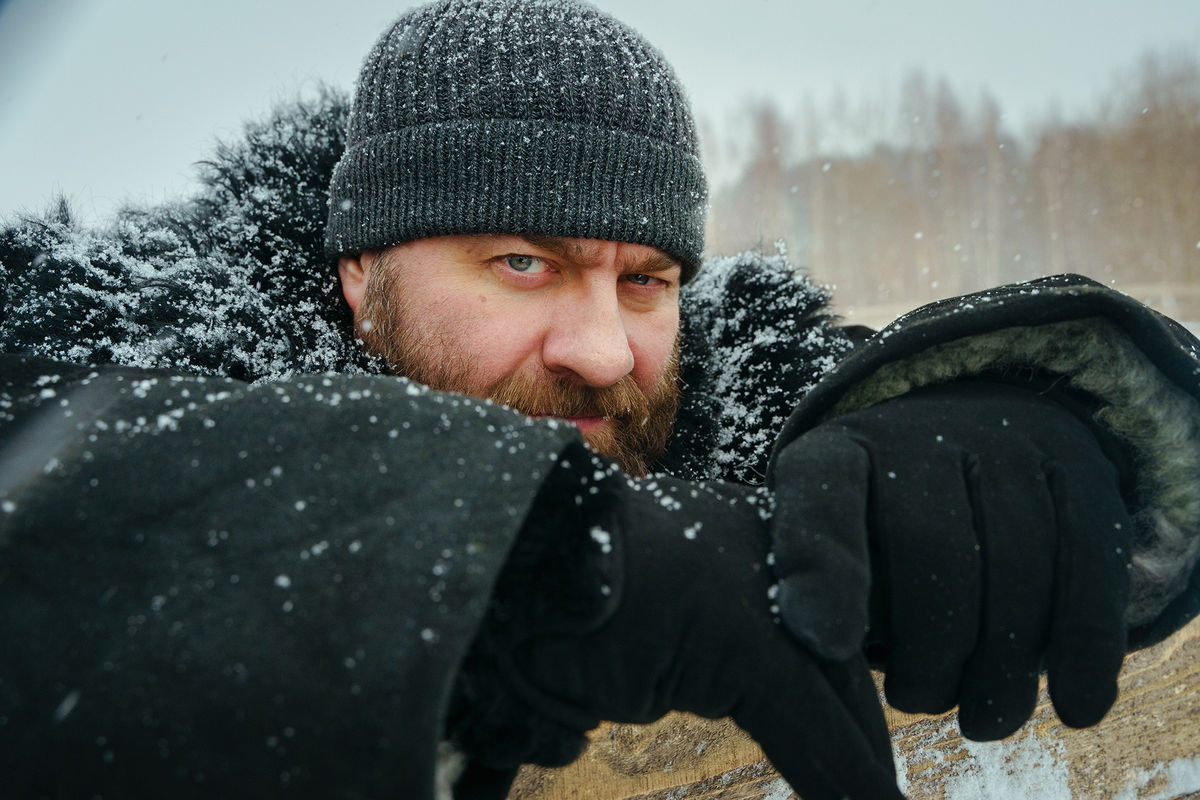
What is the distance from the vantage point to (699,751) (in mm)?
1205

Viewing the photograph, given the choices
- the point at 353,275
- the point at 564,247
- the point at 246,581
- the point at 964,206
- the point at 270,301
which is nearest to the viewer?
the point at 246,581

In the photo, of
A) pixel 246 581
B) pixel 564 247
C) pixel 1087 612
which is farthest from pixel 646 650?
pixel 564 247

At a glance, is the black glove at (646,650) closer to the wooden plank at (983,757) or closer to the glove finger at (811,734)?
the glove finger at (811,734)

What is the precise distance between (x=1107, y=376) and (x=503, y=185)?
1.18 metres

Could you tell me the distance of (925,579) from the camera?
800 millimetres

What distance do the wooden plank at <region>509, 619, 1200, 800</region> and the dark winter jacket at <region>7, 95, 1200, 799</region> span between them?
1.66 ft

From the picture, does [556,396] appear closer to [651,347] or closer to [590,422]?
[590,422]

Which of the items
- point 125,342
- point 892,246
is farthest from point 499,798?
point 892,246

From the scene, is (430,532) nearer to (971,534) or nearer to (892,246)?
(971,534)

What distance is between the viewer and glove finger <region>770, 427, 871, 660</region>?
2.31 ft

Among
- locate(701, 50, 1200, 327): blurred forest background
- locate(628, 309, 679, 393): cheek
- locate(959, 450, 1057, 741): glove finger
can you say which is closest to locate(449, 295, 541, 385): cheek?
locate(628, 309, 679, 393): cheek

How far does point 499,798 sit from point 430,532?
1.12ft

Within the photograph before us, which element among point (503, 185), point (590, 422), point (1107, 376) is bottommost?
point (590, 422)

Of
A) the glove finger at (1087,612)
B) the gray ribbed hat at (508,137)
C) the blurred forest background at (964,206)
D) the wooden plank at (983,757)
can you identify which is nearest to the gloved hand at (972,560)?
the glove finger at (1087,612)
